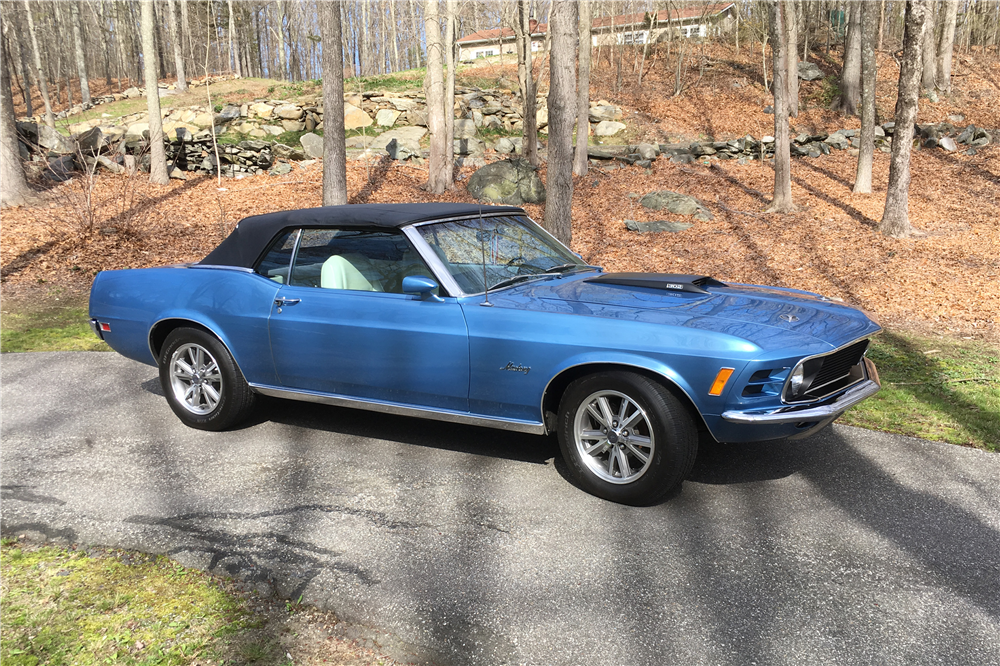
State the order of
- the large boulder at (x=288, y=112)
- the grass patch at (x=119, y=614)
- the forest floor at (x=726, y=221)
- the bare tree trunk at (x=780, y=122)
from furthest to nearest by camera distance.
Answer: the large boulder at (x=288, y=112) → the bare tree trunk at (x=780, y=122) → the forest floor at (x=726, y=221) → the grass patch at (x=119, y=614)

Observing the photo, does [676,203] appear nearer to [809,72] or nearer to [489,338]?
[489,338]

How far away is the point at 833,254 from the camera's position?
40.1 feet

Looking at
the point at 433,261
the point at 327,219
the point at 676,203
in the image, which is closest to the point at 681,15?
the point at 676,203

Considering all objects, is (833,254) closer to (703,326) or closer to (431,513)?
(703,326)

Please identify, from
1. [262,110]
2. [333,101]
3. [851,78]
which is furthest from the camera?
[262,110]

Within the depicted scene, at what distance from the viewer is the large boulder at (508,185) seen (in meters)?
16.9

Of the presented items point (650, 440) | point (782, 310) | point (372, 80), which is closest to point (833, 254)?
point (782, 310)

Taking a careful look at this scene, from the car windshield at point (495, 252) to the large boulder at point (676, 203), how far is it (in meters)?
11.0

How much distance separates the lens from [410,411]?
4.38 metres

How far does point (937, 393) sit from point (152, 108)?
17.7 m

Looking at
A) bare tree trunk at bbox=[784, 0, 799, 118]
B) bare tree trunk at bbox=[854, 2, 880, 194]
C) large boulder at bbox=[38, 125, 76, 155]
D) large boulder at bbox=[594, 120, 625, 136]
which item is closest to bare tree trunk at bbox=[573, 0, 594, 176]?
large boulder at bbox=[594, 120, 625, 136]

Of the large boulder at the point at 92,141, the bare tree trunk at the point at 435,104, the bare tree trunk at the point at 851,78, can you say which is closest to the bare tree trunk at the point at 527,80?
the bare tree trunk at the point at 435,104

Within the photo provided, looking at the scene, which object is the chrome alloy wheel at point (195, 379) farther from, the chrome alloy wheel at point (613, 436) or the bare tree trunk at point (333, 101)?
the bare tree trunk at point (333, 101)

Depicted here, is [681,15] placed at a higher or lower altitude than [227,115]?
higher
